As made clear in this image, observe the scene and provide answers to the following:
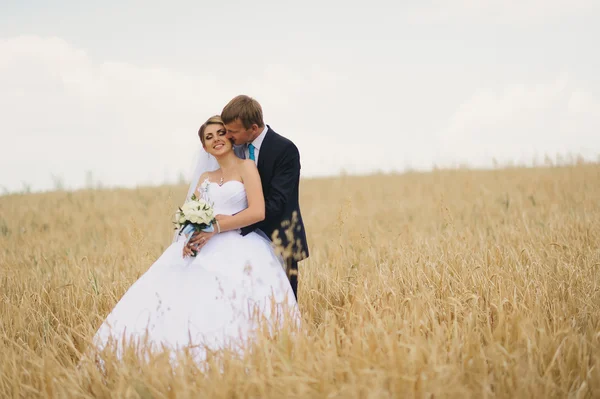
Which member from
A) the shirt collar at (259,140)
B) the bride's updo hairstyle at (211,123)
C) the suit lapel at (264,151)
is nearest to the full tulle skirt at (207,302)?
the suit lapel at (264,151)

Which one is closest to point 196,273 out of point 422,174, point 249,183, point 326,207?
point 249,183

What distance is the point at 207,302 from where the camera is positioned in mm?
3369

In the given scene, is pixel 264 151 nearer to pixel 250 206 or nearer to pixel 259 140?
pixel 259 140

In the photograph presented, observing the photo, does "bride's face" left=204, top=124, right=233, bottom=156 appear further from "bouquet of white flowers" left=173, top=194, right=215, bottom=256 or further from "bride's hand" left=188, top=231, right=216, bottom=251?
"bride's hand" left=188, top=231, right=216, bottom=251

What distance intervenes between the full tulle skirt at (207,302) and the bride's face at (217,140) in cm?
64

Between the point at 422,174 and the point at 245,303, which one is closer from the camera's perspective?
the point at 245,303

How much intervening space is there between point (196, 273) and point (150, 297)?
1.21 ft

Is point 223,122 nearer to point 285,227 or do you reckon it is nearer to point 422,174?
point 285,227

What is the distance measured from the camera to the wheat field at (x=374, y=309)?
2.71 metres

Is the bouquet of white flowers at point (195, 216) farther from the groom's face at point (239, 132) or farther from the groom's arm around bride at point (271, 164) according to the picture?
the groom's face at point (239, 132)

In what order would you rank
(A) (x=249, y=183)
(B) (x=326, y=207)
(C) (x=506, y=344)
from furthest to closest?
(B) (x=326, y=207) → (A) (x=249, y=183) → (C) (x=506, y=344)

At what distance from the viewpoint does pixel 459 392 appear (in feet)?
8.13

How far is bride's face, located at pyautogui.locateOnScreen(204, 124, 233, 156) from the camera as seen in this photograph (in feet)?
12.6

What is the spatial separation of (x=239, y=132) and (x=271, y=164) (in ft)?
1.11
